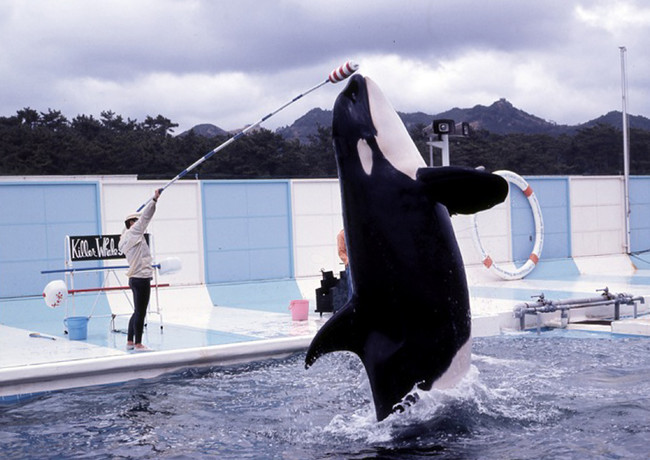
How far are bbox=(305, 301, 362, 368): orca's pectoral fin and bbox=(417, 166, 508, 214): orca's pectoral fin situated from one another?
0.73m

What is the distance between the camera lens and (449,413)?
4.66 metres

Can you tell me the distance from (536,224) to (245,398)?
11066mm

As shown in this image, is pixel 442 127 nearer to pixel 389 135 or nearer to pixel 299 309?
pixel 299 309

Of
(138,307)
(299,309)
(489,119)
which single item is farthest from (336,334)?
(489,119)

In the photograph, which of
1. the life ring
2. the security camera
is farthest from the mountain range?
the security camera

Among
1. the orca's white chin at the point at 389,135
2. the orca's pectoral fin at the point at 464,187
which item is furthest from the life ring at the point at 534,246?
the orca's pectoral fin at the point at 464,187

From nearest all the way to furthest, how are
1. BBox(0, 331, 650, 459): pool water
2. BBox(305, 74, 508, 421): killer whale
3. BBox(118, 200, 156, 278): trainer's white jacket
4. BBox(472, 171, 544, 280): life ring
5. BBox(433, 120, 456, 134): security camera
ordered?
1. BBox(305, 74, 508, 421): killer whale
2. BBox(0, 331, 650, 459): pool water
3. BBox(118, 200, 156, 278): trainer's white jacket
4. BBox(433, 120, 456, 134): security camera
5. BBox(472, 171, 544, 280): life ring

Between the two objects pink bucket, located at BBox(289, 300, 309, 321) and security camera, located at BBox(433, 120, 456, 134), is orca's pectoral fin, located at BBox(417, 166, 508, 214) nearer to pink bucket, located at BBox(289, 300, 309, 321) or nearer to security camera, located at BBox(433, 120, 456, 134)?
pink bucket, located at BBox(289, 300, 309, 321)

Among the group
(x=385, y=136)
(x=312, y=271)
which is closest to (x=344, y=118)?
(x=385, y=136)

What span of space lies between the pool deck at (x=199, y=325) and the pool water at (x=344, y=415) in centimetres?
25

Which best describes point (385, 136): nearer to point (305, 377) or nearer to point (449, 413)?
point (449, 413)

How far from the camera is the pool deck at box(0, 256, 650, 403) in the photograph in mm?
7715

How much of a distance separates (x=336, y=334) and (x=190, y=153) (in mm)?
33735

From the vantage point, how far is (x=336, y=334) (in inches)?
164
